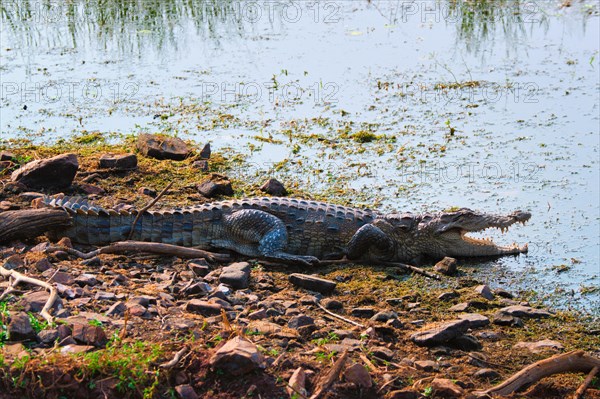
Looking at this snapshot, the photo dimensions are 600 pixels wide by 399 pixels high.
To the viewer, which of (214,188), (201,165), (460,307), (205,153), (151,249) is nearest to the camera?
(460,307)

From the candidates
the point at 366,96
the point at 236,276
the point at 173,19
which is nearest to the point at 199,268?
the point at 236,276

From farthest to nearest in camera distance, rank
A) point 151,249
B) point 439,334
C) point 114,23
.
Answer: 1. point 114,23
2. point 151,249
3. point 439,334

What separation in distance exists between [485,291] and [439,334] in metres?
1.10

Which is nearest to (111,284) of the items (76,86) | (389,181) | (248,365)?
(248,365)


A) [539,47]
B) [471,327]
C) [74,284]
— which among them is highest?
[539,47]

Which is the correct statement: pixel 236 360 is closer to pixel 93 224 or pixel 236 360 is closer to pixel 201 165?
pixel 93 224

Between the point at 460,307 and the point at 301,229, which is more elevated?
the point at 301,229

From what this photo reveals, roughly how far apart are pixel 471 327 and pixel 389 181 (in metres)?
2.89

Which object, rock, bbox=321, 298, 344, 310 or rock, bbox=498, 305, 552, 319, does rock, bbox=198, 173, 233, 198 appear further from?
rock, bbox=498, 305, 552, 319

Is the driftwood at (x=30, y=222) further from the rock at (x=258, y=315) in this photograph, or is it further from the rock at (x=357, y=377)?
the rock at (x=357, y=377)

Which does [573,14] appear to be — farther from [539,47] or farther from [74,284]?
[74,284]

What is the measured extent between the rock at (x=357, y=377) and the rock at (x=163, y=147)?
15.7 feet

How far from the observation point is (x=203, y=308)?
493cm

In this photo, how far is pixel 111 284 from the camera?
5.41 metres
